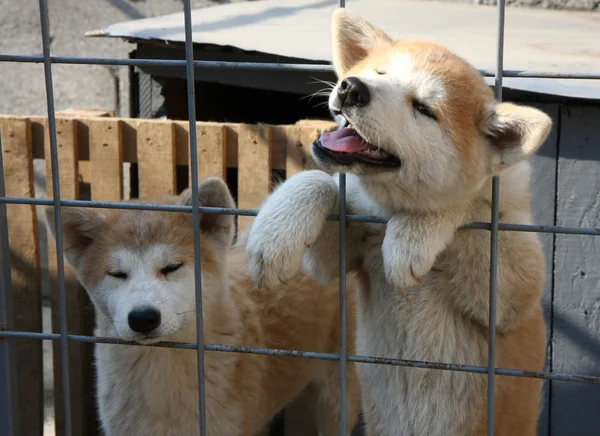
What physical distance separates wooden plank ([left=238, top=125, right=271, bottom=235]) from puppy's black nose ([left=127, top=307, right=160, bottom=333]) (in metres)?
1.36

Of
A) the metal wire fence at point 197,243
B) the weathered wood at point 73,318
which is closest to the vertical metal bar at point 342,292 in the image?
the metal wire fence at point 197,243

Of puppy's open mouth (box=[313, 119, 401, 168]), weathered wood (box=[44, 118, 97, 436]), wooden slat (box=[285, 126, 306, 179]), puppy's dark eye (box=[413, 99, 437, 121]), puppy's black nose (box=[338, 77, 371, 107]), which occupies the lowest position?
weathered wood (box=[44, 118, 97, 436])

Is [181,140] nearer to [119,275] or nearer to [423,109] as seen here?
[119,275]

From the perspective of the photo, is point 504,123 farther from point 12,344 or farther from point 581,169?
point 12,344

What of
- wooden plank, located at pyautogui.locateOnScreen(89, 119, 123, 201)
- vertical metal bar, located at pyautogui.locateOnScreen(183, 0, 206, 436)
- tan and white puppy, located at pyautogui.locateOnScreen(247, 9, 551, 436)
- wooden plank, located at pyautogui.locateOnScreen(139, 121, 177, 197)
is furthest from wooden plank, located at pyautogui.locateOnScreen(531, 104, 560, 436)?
wooden plank, located at pyautogui.locateOnScreen(89, 119, 123, 201)

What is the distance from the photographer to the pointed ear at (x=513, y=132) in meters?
2.41

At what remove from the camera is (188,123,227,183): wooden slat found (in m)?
4.32

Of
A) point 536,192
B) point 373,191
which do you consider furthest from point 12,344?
point 536,192

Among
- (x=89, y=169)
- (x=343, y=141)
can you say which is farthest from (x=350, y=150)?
(x=89, y=169)

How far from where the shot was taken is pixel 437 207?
8.57ft

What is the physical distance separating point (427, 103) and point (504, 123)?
25cm

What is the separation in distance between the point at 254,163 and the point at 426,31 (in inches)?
58.6

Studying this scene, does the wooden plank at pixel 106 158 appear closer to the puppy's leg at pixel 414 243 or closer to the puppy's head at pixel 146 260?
the puppy's head at pixel 146 260

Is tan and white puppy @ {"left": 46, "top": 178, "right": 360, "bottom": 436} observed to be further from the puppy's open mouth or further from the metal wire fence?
the puppy's open mouth
